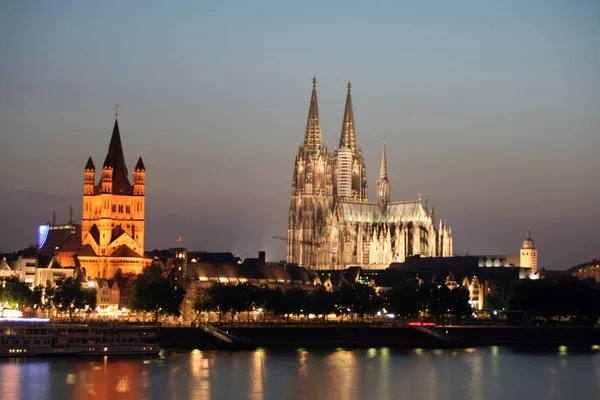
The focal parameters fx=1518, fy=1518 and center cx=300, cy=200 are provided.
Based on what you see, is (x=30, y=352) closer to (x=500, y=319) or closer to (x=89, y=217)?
(x=89, y=217)

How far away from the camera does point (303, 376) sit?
367 ft

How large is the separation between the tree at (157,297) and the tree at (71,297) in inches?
206

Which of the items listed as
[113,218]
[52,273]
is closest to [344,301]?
[113,218]

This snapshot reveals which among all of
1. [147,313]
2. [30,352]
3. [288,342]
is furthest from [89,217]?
[30,352]

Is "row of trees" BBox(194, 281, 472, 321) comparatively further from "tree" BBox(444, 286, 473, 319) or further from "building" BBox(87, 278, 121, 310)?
"building" BBox(87, 278, 121, 310)

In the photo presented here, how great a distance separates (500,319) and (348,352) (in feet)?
178

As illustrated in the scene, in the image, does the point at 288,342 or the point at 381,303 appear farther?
the point at 381,303

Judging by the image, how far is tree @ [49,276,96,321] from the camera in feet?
527

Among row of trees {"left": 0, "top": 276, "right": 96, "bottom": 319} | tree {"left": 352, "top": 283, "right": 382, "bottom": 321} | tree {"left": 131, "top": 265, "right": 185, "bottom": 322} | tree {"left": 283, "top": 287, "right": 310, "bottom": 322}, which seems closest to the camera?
tree {"left": 131, "top": 265, "right": 185, "bottom": 322}

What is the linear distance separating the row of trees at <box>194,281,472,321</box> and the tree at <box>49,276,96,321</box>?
11662 millimetres

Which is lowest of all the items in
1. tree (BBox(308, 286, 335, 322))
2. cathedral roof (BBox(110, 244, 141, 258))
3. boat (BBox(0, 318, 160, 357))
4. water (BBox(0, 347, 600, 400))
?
water (BBox(0, 347, 600, 400))

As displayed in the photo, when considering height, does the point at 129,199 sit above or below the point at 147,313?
above

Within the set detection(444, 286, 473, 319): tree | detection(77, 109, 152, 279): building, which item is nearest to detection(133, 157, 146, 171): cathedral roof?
detection(77, 109, 152, 279): building

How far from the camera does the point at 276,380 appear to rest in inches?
4267
